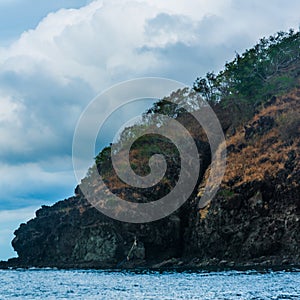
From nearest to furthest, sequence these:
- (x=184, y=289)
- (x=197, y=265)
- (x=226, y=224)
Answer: (x=184, y=289) < (x=197, y=265) < (x=226, y=224)

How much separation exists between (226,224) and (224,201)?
12.5ft

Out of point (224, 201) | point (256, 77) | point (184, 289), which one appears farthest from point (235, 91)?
point (184, 289)

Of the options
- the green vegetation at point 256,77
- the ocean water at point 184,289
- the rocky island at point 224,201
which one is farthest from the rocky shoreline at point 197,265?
the green vegetation at point 256,77

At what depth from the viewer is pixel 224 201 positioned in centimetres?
8625

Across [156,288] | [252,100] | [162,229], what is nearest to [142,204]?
[162,229]

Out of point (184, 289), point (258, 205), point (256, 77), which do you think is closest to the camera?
point (184, 289)

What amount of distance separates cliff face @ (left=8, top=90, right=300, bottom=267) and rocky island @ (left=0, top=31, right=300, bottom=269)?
17 centimetres

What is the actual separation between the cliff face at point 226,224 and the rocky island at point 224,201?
17 centimetres

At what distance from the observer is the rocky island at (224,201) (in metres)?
80.8

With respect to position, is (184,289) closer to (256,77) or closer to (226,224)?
(226,224)

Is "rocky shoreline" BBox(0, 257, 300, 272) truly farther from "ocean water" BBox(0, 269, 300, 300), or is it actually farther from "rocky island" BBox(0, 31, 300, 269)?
"ocean water" BBox(0, 269, 300, 300)

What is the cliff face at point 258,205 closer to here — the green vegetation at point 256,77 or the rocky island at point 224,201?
the rocky island at point 224,201

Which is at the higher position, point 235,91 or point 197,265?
point 235,91

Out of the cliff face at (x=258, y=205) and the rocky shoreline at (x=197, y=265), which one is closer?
the rocky shoreline at (x=197, y=265)
